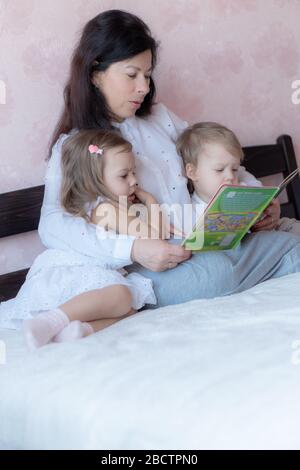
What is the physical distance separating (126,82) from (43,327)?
0.73 metres

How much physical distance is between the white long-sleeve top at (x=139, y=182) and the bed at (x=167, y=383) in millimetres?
234

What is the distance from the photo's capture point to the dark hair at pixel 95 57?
194 centimetres

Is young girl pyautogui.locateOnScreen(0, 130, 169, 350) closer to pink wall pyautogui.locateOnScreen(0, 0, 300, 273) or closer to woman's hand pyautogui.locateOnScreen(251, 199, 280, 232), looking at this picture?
pink wall pyautogui.locateOnScreen(0, 0, 300, 273)

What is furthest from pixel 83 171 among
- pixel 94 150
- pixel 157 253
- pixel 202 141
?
pixel 202 141

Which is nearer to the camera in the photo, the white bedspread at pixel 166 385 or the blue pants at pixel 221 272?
the white bedspread at pixel 166 385

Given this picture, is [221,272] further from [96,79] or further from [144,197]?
[96,79]

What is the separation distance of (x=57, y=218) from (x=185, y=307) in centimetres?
39

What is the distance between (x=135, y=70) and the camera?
1960mm

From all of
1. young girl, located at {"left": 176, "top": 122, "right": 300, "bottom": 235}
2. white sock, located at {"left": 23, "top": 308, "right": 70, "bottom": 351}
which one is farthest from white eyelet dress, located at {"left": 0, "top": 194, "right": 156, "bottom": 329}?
young girl, located at {"left": 176, "top": 122, "right": 300, "bottom": 235}

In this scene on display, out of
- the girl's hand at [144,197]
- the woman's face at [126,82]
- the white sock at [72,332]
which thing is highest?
the woman's face at [126,82]

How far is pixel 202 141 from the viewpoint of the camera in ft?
6.74

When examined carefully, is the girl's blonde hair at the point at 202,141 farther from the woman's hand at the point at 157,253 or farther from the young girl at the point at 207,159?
the woman's hand at the point at 157,253

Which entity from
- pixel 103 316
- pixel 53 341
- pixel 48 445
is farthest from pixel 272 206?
pixel 48 445

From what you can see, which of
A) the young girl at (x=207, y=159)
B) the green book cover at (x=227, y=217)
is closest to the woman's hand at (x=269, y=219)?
the young girl at (x=207, y=159)
